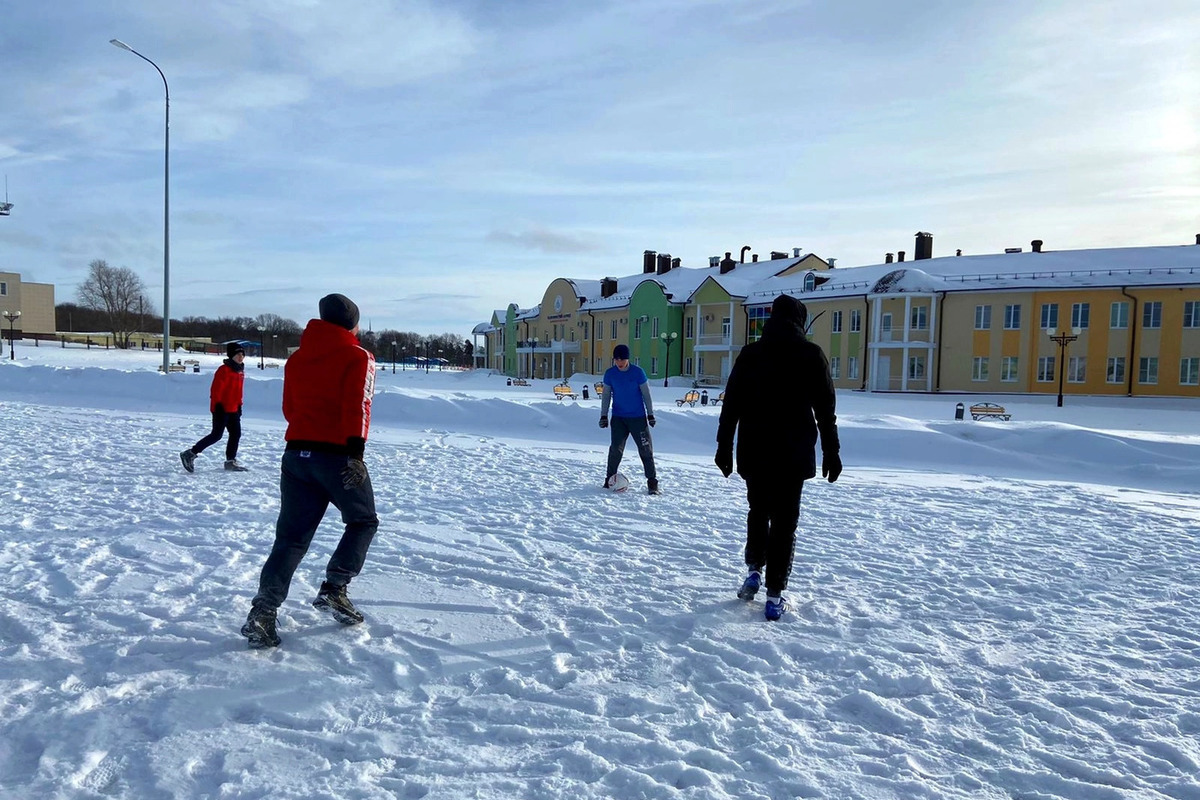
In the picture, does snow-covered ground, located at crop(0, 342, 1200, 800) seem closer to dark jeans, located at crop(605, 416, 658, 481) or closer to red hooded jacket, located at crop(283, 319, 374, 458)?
dark jeans, located at crop(605, 416, 658, 481)

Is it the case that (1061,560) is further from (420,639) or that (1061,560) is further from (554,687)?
(420,639)

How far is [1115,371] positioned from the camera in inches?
1421

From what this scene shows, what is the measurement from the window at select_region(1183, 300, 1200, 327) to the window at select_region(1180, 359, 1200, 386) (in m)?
1.65

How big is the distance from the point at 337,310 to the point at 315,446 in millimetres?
700

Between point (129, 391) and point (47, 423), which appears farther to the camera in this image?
point (129, 391)

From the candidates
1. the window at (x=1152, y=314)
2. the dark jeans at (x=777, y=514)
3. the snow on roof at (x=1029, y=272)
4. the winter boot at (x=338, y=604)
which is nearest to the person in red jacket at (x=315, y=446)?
the winter boot at (x=338, y=604)

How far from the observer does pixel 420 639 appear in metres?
4.13

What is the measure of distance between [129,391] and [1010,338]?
121 ft

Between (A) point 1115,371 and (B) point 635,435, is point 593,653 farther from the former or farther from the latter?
(A) point 1115,371

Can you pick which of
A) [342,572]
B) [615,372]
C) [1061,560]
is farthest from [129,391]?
[1061,560]

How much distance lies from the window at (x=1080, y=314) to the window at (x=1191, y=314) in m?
3.59

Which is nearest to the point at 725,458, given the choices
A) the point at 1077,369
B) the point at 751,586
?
the point at 751,586

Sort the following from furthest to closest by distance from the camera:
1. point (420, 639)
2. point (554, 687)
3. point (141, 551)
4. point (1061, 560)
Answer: point (1061, 560)
point (141, 551)
point (420, 639)
point (554, 687)

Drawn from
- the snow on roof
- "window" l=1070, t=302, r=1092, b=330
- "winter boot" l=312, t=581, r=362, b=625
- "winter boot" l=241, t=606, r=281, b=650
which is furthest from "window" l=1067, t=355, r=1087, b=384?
"winter boot" l=241, t=606, r=281, b=650
